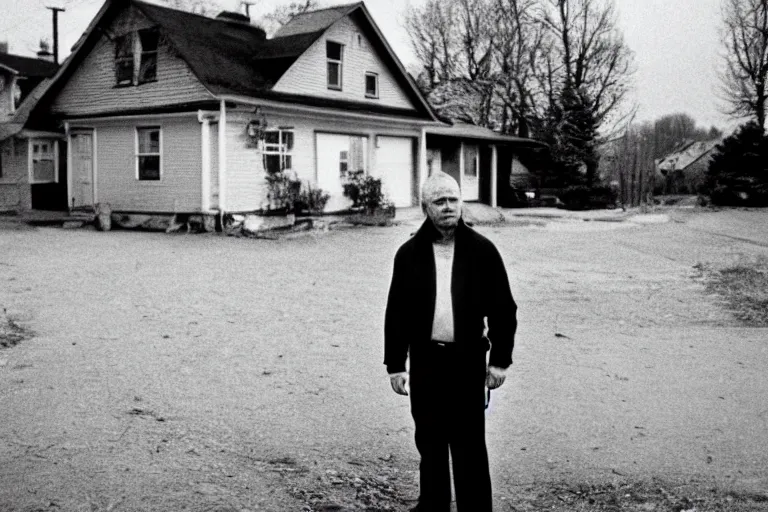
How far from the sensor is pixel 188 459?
520 cm

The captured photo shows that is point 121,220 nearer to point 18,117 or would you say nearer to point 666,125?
point 18,117

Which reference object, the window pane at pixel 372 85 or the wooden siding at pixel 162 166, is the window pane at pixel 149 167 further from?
the window pane at pixel 372 85

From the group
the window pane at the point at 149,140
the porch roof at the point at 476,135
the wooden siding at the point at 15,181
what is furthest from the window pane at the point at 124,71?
the porch roof at the point at 476,135

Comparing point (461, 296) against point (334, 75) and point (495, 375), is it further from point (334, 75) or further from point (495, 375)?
point (334, 75)

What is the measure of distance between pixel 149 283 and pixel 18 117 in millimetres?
18368

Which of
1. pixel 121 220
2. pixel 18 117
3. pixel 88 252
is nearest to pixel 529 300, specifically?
pixel 88 252

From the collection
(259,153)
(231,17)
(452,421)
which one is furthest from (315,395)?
(231,17)

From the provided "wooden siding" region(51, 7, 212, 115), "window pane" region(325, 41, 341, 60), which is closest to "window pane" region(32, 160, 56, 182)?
"wooden siding" region(51, 7, 212, 115)

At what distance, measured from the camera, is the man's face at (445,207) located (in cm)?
422

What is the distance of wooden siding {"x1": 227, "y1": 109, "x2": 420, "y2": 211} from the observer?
22.4 meters

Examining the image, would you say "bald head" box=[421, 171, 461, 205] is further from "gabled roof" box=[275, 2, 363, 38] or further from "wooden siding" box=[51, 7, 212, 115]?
"gabled roof" box=[275, 2, 363, 38]

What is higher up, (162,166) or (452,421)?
(162,166)

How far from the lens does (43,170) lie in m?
27.1

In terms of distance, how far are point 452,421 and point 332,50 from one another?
2345 centimetres
